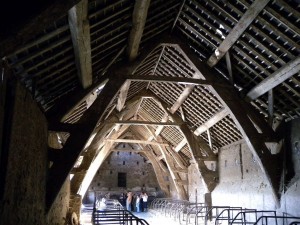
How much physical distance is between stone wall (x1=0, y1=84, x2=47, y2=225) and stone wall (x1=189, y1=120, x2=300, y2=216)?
17.6ft

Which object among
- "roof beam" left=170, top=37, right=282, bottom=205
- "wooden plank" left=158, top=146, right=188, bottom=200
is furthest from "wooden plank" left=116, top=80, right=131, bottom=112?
"wooden plank" left=158, top=146, right=188, bottom=200

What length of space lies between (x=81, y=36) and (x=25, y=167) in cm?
210

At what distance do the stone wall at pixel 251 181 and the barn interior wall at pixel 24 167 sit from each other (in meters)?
5.31

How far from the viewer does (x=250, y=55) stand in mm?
7055

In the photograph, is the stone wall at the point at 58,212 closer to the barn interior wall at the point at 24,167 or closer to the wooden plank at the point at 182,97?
the barn interior wall at the point at 24,167

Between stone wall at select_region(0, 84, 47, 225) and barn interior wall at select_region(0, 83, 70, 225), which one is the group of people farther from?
stone wall at select_region(0, 84, 47, 225)

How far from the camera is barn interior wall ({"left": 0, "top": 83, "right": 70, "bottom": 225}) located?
11.2 ft

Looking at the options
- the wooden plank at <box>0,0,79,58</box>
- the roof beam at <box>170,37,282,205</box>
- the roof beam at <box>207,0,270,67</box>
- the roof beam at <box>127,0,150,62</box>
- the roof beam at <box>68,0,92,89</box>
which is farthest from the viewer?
the roof beam at <box>170,37,282,205</box>

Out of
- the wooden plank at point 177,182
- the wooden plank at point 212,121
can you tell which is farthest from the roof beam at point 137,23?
the wooden plank at point 177,182

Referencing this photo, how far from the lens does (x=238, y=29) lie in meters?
6.48

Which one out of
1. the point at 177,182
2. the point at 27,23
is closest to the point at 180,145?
the point at 177,182

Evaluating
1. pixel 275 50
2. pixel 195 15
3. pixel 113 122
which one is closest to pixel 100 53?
pixel 195 15

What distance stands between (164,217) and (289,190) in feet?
22.1

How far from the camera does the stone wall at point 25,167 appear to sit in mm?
3447
